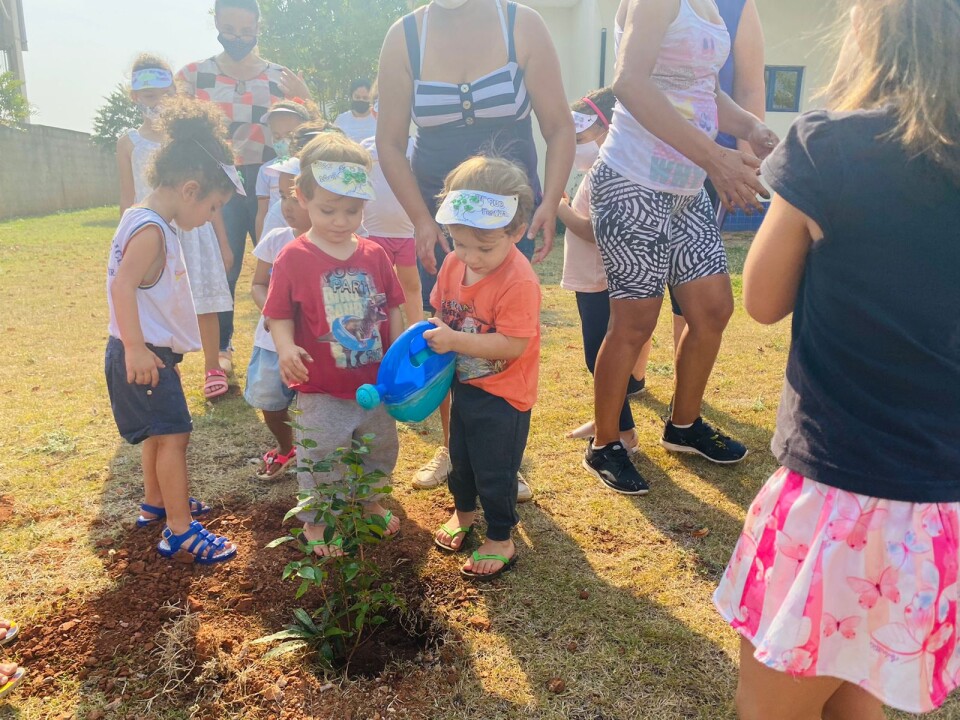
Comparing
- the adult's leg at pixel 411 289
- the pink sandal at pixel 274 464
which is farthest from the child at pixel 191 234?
the pink sandal at pixel 274 464

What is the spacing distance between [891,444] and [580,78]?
12.9 m

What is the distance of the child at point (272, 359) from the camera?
125 inches

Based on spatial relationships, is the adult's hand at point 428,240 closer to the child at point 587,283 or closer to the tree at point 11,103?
the child at point 587,283

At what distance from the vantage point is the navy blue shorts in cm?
258

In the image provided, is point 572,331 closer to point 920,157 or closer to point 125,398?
point 125,398

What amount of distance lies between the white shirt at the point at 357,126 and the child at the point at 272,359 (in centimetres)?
166

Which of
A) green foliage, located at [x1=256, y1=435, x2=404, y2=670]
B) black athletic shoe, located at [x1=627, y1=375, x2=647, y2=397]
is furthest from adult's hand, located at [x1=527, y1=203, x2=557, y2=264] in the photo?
black athletic shoe, located at [x1=627, y1=375, x2=647, y2=397]

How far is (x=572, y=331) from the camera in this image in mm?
6273

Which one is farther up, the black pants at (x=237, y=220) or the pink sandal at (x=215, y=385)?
the black pants at (x=237, y=220)

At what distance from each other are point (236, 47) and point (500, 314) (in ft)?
10.7

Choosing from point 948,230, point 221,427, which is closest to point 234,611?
point 221,427

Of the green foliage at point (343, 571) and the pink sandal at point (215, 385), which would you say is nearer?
the green foliage at point (343, 571)

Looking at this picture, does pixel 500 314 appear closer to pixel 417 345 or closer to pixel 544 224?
pixel 417 345

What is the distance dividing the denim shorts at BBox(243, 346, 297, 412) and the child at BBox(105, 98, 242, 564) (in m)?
0.45
